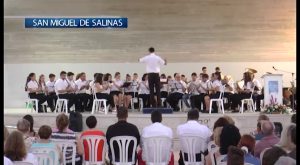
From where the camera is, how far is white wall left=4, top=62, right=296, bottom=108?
1692 cm

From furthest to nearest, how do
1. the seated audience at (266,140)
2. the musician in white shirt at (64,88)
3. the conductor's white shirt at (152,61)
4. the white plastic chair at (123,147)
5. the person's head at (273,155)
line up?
the musician in white shirt at (64,88)
the conductor's white shirt at (152,61)
the white plastic chair at (123,147)
the seated audience at (266,140)
the person's head at (273,155)

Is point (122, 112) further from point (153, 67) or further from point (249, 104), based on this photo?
point (249, 104)

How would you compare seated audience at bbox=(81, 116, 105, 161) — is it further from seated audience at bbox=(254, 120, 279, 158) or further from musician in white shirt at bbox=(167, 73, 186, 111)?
musician in white shirt at bbox=(167, 73, 186, 111)

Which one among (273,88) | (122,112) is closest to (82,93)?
(273,88)

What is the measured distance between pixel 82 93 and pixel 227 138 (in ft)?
23.7

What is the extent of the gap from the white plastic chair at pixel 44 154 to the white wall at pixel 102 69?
1239 cm

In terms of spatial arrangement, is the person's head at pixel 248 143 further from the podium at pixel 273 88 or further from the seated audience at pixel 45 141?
the podium at pixel 273 88

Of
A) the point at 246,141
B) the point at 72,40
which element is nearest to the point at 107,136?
the point at 246,141

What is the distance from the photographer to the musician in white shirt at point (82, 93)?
37.7 feet

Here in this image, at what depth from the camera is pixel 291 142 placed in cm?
371

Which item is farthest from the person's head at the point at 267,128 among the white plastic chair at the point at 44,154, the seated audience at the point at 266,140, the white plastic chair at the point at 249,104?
the white plastic chair at the point at 249,104

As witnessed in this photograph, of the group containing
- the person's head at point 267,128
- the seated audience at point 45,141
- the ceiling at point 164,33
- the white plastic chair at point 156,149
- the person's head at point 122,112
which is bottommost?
the white plastic chair at point 156,149

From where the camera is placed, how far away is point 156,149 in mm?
5391

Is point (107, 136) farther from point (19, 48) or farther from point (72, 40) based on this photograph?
point (19, 48)
